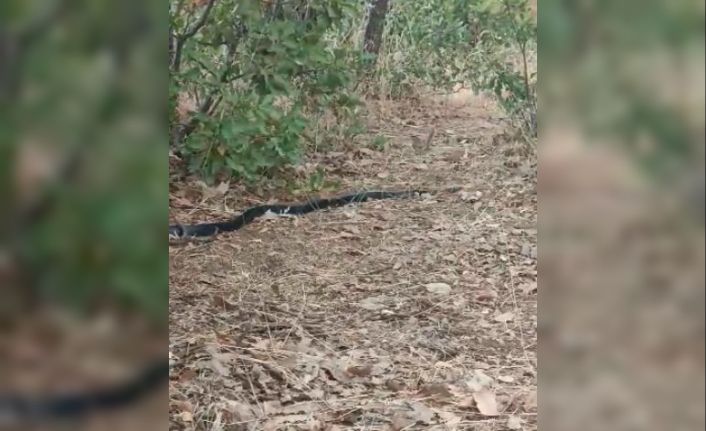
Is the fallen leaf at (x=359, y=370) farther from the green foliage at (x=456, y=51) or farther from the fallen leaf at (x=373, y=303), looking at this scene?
the green foliage at (x=456, y=51)

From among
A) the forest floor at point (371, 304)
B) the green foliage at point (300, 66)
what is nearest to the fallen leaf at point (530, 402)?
the forest floor at point (371, 304)

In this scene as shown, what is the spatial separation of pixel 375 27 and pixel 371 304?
4.08ft

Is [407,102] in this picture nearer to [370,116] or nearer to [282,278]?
[370,116]

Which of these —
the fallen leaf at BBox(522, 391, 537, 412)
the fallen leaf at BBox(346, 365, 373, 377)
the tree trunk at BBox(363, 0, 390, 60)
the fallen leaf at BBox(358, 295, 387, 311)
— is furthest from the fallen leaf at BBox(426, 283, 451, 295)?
the tree trunk at BBox(363, 0, 390, 60)

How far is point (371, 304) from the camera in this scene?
1736 mm

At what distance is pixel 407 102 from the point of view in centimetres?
287

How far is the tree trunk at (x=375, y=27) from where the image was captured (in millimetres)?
2596

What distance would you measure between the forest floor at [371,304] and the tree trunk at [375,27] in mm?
296

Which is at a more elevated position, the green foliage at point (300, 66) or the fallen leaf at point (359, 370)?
the green foliage at point (300, 66)
